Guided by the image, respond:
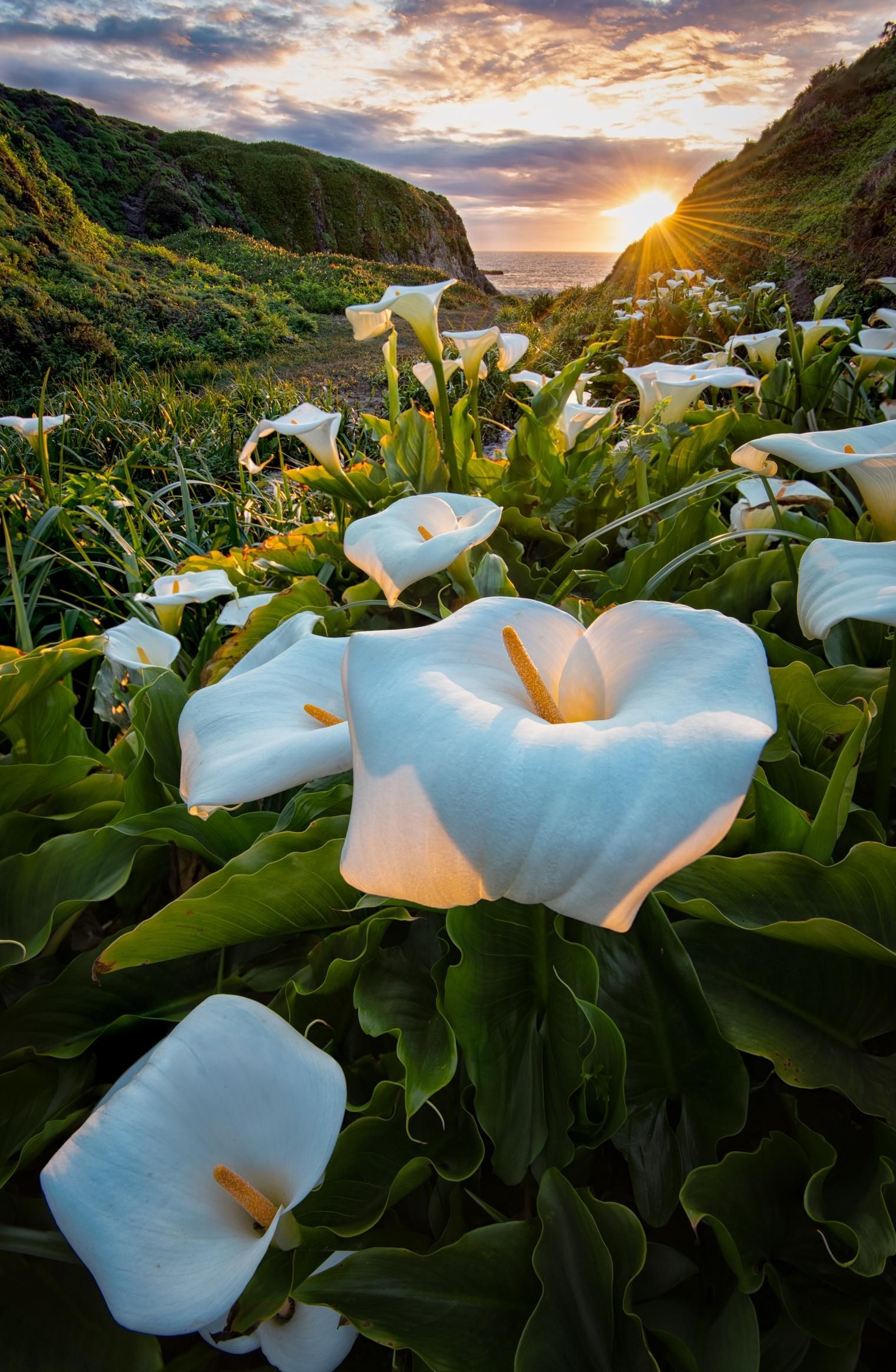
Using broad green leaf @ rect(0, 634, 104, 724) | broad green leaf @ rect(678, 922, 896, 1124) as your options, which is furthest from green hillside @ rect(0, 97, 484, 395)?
broad green leaf @ rect(678, 922, 896, 1124)

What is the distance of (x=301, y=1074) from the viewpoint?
0.52 meters

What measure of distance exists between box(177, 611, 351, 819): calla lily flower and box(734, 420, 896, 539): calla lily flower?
0.48m

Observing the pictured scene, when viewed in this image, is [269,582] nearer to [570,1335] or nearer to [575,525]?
[575,525]

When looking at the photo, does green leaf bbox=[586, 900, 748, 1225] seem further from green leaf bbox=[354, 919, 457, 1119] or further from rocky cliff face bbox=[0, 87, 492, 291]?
rocky cliff face bbox=[0, 87, 492, 291]

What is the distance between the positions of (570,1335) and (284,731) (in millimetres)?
486

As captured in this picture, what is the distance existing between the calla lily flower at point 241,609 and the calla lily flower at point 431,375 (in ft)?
1.74

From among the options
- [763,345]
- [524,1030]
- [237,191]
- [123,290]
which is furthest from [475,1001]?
[237,191]

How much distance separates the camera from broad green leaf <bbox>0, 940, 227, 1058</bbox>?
715 mm

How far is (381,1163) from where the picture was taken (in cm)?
60

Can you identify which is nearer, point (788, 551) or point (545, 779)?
point (545, 779)

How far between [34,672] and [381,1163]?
71 centimetres

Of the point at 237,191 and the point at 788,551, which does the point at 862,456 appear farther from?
the point at 237,191

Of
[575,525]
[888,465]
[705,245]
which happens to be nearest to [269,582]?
[575,525]

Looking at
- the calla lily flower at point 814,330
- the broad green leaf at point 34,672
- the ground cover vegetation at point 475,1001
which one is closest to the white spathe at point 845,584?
the ground cover vegetation at point 475,1001
